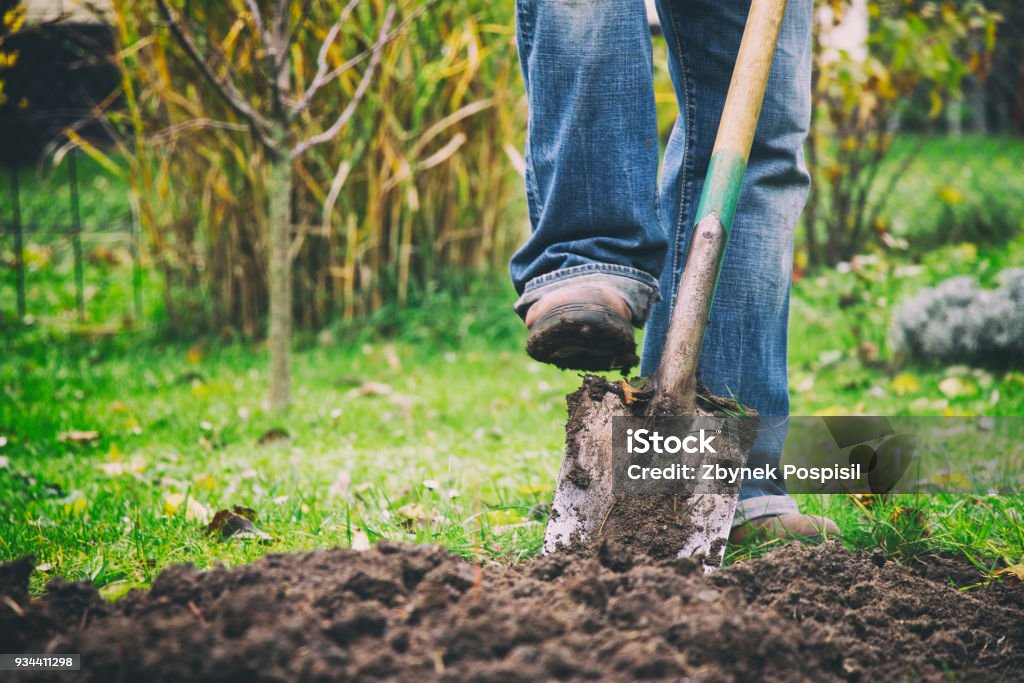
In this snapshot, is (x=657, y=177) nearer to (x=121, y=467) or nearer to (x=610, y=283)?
(x=610, y=283)

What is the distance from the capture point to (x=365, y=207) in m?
4.35

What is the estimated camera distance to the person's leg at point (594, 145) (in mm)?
1594

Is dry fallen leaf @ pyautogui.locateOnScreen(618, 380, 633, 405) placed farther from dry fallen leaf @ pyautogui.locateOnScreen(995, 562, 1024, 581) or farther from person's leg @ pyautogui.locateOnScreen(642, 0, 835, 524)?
dry fallen leaf @ pyautogui.locateOnScreen(995, 562, 1024, 581)

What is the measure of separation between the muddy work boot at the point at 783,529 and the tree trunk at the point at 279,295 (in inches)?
75.0

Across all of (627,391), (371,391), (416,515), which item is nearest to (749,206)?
(627,391)

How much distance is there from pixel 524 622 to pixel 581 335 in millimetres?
520

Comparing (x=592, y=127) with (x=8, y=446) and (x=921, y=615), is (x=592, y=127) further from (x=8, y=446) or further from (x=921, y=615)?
(x=8, y=446)

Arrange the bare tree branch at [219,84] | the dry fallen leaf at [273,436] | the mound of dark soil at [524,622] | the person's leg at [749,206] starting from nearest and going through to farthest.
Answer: the mound of dark soil at [524,622] < the person's leg at [749,206] < the bare tree branch at [219,84] < the dry fallen leaf at [273,436]

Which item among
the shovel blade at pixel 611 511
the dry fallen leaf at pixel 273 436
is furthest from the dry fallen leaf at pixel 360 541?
the dry fallen leaf at pixel 273 436

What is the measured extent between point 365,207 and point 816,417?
7.96 ft

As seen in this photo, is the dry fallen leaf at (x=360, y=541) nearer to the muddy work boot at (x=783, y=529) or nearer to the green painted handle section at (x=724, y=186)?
the muddy work boot at (x=783, y=529)

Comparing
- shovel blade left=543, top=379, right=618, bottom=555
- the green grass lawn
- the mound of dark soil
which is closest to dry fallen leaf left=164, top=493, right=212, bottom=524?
the green grass lawn

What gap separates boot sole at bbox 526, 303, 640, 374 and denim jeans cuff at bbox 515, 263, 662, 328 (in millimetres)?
67

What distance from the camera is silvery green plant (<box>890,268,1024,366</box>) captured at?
11.4 feet
